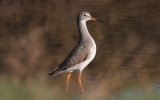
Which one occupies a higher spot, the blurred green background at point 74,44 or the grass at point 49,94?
the grass at point 49,94

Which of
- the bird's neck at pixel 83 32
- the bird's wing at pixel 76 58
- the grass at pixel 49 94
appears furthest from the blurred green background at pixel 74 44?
the bird's neck at pixel 83 32

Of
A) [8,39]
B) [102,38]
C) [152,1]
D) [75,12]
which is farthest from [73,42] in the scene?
[152,1]

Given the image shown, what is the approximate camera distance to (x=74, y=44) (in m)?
12.6

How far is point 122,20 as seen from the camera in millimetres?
15242

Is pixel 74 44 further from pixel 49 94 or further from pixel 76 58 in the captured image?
pixel 49 94

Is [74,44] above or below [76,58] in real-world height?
below

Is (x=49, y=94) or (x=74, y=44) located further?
(x=74, y=44)

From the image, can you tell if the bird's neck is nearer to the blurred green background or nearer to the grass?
the blurred green background

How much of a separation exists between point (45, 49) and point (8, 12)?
5230 millimetres

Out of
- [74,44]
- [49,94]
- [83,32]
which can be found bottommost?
[74,44]

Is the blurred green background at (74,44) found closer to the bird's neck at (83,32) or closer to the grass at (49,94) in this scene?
the grass at (49,94)

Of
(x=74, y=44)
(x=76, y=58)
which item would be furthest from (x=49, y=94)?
(x=74, y=44)

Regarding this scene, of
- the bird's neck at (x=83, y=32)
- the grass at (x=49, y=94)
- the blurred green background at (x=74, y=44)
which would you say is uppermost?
the bird's neck at (x=83, y=32)

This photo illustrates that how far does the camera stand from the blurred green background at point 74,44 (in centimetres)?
844
